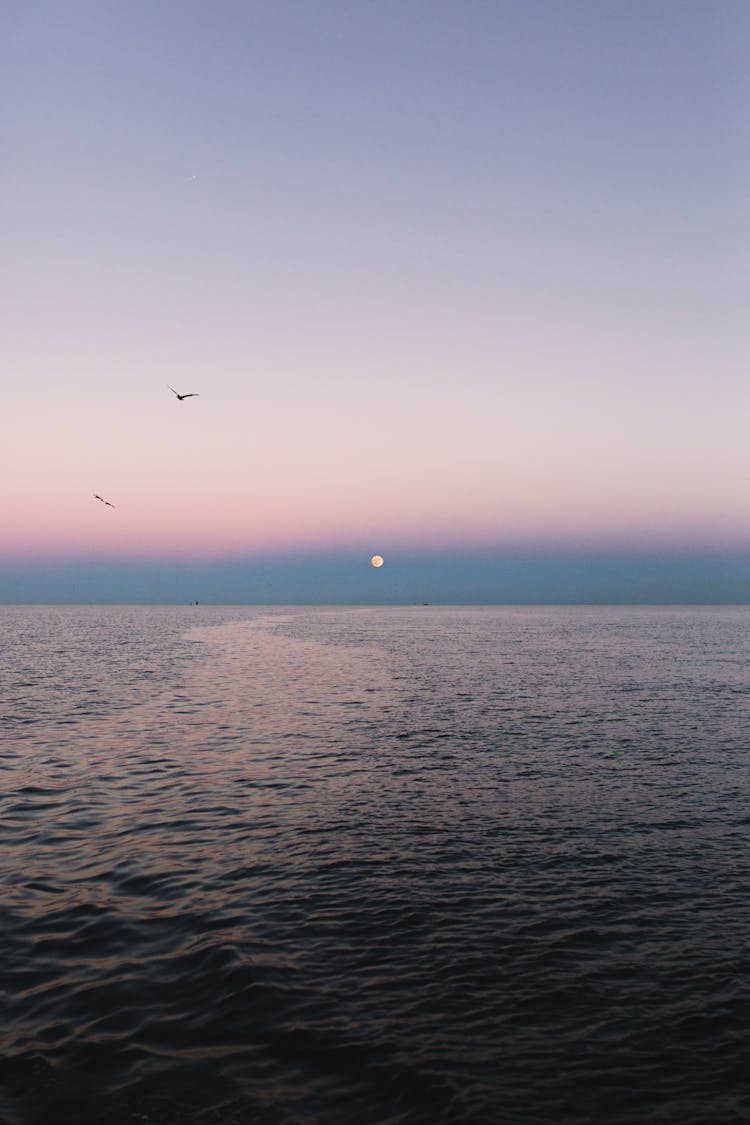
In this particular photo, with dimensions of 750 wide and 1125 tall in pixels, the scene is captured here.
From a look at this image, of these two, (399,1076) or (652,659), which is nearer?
(399,1076)

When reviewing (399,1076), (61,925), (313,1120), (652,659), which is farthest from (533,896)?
(652,659)

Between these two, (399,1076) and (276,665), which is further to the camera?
(276,665)

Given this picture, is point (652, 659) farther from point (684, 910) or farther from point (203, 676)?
point (684, 910)

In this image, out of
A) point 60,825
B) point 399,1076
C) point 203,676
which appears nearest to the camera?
point 399,1076

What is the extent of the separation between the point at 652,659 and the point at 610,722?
53924 millimetres

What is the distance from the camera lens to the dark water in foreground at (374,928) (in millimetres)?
11219

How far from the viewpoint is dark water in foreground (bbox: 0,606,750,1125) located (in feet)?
36.8

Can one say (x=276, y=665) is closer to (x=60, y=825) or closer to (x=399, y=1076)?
(x=60, y=825)

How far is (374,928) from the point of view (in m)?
16.7

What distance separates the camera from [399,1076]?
1143 cm

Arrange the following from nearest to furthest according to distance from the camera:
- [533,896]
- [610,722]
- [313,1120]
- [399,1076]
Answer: [313,1120], [399,1076], [533,896], [610,722]

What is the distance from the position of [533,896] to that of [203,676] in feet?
194

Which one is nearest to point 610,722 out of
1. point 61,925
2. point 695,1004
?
point 695,1004

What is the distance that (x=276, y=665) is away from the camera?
283 feet
